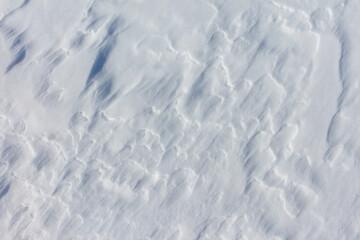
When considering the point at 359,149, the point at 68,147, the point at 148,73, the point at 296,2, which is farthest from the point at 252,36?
the point at 68,147

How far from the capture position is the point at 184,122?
7.57 ft

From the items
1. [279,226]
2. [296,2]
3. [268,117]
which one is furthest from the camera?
[296,2]

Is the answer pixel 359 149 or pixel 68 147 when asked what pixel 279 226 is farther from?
pixel 68 147

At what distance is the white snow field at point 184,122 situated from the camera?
2.13 meters

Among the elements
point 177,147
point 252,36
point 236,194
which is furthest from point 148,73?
point 236,194

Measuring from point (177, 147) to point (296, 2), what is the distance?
1.06m

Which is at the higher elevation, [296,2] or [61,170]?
[296,2]

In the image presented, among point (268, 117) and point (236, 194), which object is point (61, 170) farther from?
point (268, 117)

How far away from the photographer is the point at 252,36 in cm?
240

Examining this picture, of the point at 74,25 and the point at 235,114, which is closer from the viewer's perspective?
the point at 235,114

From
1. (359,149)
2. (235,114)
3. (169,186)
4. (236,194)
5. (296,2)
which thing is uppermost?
(296,2)

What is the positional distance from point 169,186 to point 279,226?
23.1 inches

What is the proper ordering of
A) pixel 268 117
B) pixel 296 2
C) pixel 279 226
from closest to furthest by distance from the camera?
pixel 279 226, pixel 268 117, pixel 296 2

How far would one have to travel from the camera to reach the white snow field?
→ 213 cm
